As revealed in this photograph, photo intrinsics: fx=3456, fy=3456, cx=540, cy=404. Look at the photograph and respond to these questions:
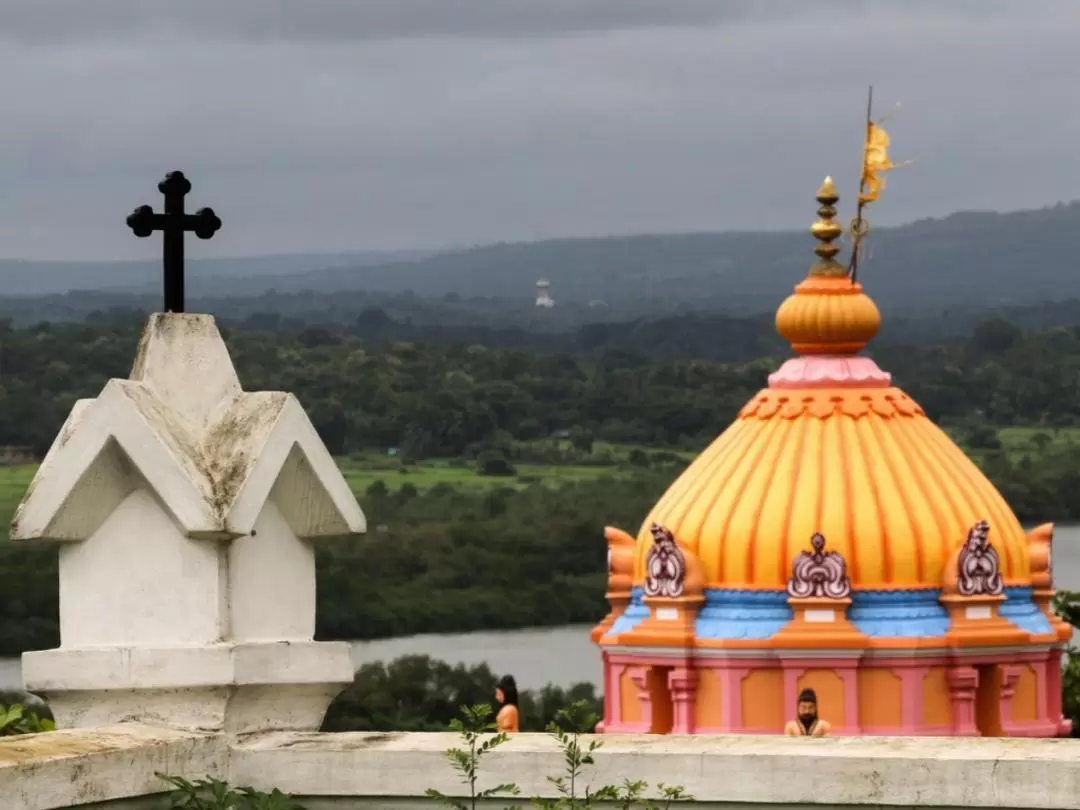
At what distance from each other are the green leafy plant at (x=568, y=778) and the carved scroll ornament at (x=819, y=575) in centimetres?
2020

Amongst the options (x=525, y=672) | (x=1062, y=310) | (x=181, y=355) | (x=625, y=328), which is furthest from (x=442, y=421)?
(x=181, y=355)

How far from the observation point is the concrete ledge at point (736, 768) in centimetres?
812

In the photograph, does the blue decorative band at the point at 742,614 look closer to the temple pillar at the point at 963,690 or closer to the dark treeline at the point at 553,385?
the temple pillar at the point at 963,690

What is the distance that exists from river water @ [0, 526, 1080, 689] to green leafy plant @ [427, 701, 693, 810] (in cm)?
3995

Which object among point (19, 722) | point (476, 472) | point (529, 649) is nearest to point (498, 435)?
point (476, 472)

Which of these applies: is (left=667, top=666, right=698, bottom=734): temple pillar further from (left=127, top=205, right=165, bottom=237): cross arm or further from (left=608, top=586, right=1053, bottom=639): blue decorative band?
(left=127, top=205, right=165, bottom=237): cross arm

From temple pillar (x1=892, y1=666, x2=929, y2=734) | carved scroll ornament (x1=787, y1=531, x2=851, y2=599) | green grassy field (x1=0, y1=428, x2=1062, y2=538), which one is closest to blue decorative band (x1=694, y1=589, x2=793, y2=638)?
carved scroll ornament (x1=787, y1=531, x2=851, y2=599)

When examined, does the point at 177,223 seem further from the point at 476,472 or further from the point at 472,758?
the point at 476,472

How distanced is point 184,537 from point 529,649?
5255cm

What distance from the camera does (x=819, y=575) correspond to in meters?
28.9

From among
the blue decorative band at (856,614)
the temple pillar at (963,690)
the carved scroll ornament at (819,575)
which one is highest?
the carved scroll ornament at (819,575)

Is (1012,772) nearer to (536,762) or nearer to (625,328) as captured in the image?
(536,762)

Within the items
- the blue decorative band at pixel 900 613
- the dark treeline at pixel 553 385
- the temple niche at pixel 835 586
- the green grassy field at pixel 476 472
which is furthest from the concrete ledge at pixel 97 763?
the green grassy field at pixel 476 472

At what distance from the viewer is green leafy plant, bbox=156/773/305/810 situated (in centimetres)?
863
